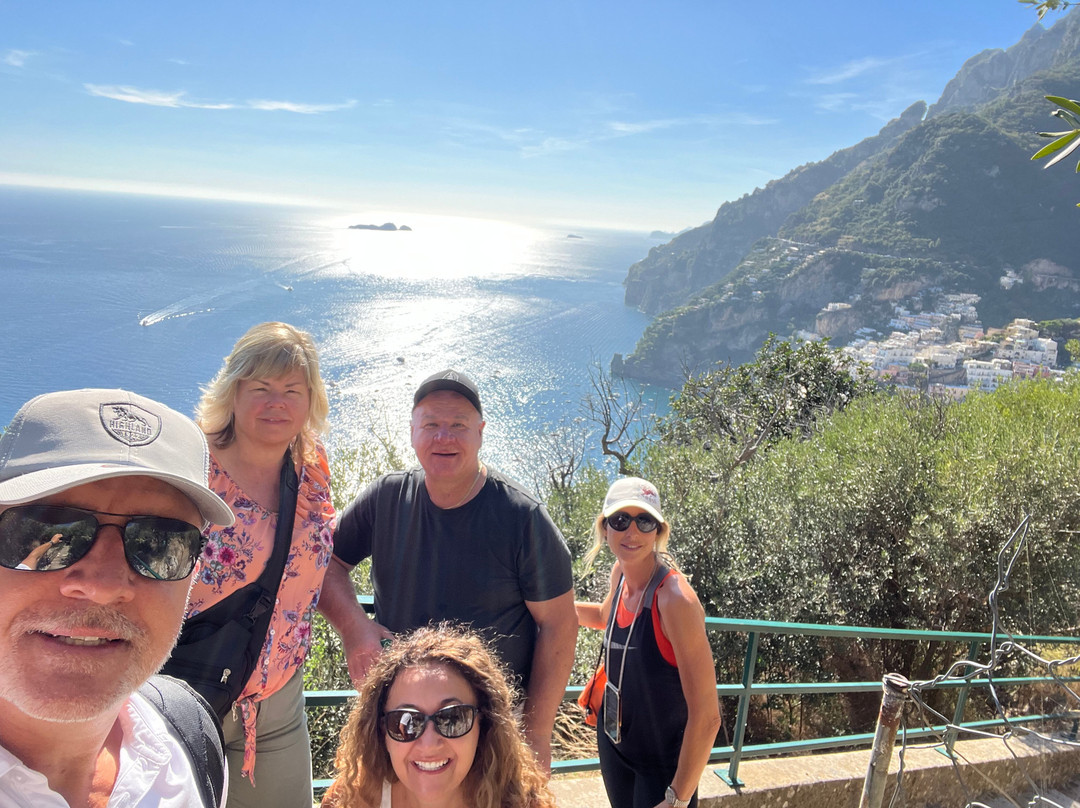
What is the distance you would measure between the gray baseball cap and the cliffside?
72.1 m

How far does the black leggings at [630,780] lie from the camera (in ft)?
6.94

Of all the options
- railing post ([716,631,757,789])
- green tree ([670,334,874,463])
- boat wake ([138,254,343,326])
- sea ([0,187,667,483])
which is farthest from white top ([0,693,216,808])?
boat wake ([138,254,343,326])

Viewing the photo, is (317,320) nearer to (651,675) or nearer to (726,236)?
(651,675)

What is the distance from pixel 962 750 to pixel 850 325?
8060 cm

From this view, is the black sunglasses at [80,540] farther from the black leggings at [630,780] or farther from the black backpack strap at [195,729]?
the black leggings at [630,780]

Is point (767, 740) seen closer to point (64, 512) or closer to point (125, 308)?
point (64, 512)

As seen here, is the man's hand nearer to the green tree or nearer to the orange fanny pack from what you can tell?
the orange fanny pack

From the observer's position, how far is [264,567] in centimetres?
178

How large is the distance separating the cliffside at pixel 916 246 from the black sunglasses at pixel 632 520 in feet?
232

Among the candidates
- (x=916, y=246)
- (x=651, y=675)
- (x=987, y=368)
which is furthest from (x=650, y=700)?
(x=916, y=246)

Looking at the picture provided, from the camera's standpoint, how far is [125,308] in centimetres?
6156

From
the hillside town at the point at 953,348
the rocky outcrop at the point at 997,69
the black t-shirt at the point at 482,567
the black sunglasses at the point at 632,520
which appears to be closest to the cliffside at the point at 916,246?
the hillside town at the point at 953,348

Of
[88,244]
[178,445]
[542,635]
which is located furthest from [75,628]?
[88,244]

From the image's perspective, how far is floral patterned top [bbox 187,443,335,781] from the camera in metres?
1.71
